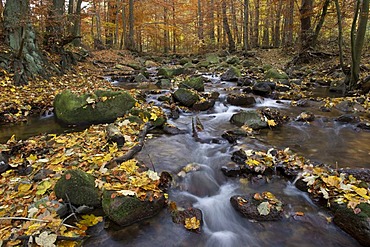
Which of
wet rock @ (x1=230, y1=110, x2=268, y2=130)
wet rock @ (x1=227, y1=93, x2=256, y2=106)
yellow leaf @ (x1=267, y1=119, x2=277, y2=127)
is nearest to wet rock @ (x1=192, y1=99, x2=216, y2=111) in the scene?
wet rock @ (x1=227, y1=93, x2=256, y2=106)

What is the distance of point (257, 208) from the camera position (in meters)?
3.63

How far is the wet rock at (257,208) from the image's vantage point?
3.55m

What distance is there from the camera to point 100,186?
3699 millimetres

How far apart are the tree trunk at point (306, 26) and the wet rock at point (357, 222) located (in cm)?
1445

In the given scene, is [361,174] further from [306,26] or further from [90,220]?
[306,26]

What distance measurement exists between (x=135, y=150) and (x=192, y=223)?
2059 millimetres

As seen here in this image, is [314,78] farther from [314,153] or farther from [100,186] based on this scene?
[100,186]

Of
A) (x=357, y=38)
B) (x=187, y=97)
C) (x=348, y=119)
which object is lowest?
(x=348, y=119)

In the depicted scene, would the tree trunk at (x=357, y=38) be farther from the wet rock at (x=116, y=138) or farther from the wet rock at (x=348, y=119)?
the wet rock at (x=116, y=138)

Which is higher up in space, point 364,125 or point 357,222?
point 364,125

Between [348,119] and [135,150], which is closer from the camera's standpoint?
[135,150]

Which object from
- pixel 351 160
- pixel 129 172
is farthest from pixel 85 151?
pixel 351 160

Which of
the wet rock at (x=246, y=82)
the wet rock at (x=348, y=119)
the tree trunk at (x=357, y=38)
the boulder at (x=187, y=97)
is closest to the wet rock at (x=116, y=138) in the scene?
the boulder at (x=187, y=97)

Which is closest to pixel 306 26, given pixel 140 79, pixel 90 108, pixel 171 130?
pixel 140 79
